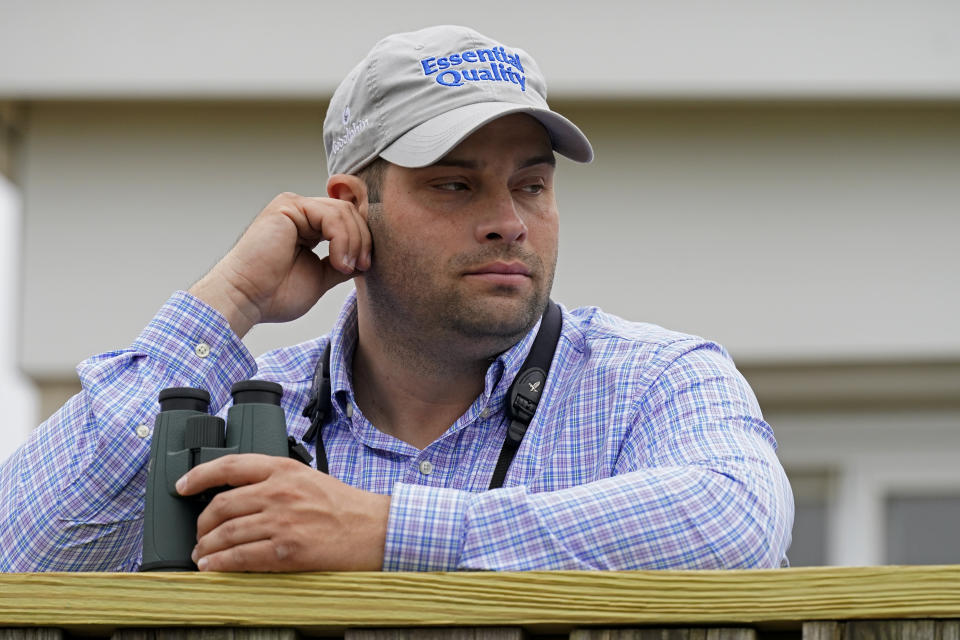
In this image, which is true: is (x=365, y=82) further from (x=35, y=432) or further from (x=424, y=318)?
(x=35, y=432)

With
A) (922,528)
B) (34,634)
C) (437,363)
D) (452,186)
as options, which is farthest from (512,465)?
(922,528)

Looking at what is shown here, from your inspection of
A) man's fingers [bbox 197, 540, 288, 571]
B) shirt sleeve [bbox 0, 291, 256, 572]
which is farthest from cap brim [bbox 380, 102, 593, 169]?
man's fingers [bbox 197, 540, 288, 571]

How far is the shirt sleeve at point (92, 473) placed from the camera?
2.33 metres

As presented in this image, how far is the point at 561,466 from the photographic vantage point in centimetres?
250

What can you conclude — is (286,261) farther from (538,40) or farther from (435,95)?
(538,40)

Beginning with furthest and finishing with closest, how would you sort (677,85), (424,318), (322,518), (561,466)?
(677,85) < (424,318) < (561,466) < (322,518)

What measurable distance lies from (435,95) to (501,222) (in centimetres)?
31

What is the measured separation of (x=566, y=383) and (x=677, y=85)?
8.31 ft

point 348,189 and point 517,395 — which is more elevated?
point 348,189

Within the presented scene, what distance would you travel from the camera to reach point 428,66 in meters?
2.71

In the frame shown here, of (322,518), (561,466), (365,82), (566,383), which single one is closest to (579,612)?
(322,518)

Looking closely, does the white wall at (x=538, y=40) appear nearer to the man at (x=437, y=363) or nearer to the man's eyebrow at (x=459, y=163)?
the man at (x=437, y=363)

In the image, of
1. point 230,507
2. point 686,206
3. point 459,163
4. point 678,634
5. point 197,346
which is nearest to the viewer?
point 678,634

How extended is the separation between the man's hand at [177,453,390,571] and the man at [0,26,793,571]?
134 millimetres
